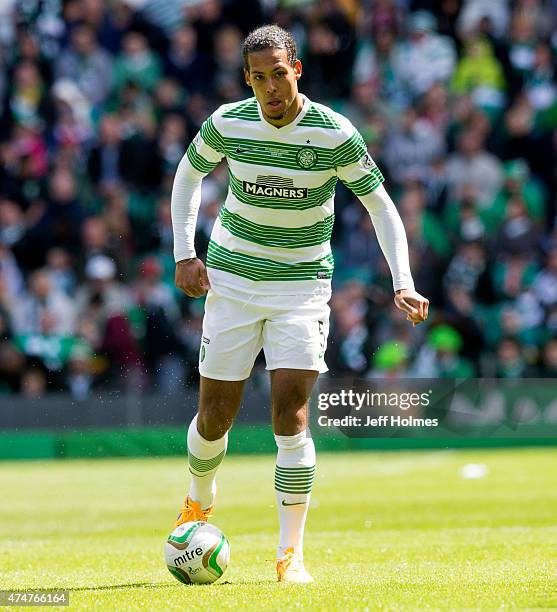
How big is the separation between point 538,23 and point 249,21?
4106 mm

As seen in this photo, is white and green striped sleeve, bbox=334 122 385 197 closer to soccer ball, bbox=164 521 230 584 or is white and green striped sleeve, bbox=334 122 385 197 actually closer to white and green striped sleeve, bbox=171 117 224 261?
white and green striped sleeve, bbox=171 117 224 261

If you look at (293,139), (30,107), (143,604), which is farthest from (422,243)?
(143,604)

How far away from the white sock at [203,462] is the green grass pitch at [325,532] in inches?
18.1

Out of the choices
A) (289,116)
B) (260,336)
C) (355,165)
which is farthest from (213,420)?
(289,116)

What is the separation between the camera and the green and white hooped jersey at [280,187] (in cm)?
730

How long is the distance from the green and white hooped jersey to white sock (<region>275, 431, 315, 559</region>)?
2.60 ft

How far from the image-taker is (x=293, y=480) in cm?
739

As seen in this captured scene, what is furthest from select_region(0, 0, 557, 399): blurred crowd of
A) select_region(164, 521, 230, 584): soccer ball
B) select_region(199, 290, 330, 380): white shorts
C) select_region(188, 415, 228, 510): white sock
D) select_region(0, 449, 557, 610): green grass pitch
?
select_region(164, 521, 230, 584): soccer ball

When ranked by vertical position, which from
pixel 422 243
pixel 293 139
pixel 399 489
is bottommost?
pixel 399 489

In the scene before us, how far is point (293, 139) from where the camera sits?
23.9ft

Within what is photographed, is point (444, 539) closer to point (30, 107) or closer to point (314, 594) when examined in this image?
point (314, 594)

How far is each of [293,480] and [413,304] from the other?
3.63ft

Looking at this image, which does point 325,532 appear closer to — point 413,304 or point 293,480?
point 293,480

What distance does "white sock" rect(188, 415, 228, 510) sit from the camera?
7820 millimetres
